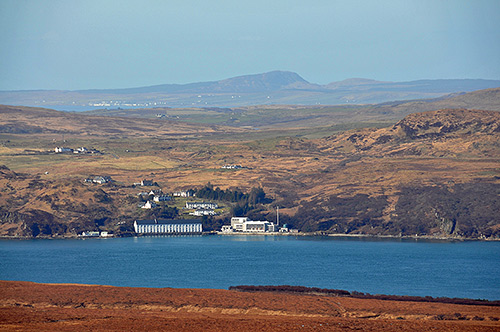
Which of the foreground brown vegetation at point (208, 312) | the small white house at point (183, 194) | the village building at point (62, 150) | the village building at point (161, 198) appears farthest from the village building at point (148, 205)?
the foreground brown vegetation at point (208, 312)

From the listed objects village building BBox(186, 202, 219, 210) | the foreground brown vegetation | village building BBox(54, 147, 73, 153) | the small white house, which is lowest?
village building BBox(186, 202, 219, 210)

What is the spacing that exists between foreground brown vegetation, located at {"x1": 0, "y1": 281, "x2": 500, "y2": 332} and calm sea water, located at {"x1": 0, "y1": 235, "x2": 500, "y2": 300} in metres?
11.4

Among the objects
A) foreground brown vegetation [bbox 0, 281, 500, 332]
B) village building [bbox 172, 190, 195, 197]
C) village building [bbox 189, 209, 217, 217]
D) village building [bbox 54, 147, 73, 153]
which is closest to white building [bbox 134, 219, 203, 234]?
village building [bbox 189, 209, 217, 217]

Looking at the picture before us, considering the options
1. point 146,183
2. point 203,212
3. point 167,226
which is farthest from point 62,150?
point 167,226

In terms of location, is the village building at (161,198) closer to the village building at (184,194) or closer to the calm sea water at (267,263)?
the village building at (184,194)

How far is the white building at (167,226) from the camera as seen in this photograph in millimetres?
86188

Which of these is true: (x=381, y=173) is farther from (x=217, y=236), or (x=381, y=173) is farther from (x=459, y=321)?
(x=459, y=321)

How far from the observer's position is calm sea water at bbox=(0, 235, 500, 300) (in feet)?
156

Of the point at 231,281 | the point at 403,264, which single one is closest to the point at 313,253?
the point at 403,264

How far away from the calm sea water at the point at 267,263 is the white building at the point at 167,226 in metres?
5.33

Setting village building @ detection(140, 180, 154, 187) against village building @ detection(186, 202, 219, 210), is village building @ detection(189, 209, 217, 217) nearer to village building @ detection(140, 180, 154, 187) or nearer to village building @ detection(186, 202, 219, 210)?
village building @ detection(186, 202, 219, 210)

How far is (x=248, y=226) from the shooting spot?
88.0 meters

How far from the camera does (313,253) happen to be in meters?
65.8

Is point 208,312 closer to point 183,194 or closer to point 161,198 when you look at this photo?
point 161,198
